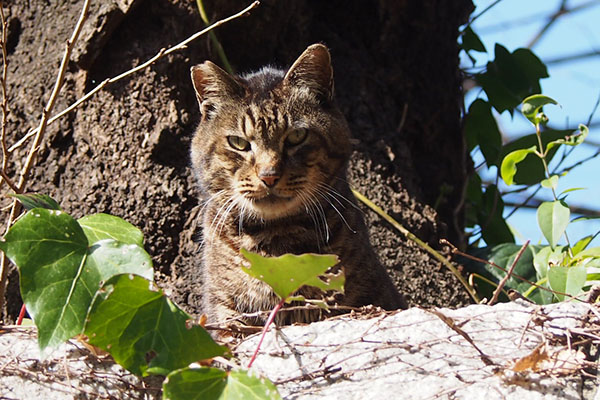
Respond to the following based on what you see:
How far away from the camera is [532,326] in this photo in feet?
6.10

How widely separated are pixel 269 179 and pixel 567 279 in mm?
1190

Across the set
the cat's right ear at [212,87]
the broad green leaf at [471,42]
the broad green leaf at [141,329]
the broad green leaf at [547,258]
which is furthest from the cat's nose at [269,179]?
the broad green leaf at [471,42]

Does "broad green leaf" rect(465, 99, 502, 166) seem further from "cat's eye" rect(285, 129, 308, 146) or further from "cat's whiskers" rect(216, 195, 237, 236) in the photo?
"cat's whiskers" rect(216, 195, 237, 236)

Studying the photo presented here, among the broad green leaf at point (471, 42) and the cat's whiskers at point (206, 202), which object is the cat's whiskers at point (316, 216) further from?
the broad green leaf at point (471, 42)

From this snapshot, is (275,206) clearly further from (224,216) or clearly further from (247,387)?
(247,387)

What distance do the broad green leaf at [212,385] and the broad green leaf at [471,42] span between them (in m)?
2.91

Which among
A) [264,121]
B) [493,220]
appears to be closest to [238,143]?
[264,121]

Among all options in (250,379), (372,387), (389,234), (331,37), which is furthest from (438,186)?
(250,379)

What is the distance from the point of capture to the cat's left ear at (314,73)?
272cm

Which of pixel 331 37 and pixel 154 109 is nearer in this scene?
pixel 154 109

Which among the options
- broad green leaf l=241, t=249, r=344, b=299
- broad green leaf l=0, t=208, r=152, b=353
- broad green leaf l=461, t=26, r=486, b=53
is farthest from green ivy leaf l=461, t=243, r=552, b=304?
broad green leaf l=0, t=208, r=152, b=353

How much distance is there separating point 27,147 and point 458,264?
2.04 metres

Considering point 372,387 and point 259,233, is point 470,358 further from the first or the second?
point 259,233

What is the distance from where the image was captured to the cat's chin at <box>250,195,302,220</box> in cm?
262
